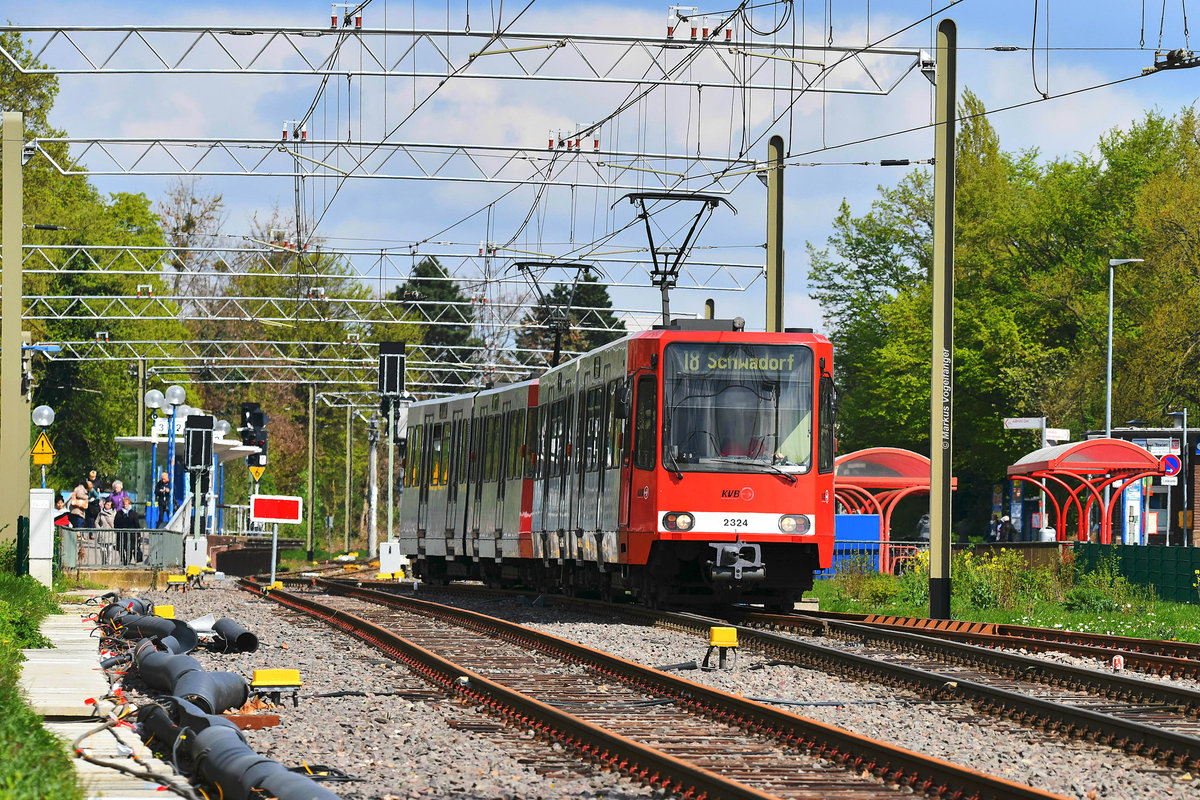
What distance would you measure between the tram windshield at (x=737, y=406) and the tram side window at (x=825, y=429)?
0.13 meters

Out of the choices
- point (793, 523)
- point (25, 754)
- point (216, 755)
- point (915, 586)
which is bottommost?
point (915, 586)

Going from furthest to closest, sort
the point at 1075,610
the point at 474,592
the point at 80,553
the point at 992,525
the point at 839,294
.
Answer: the point at 839,294 < the point at 992,525 < the point at 80,553 < the point at 474,592 < the point at 1075,610

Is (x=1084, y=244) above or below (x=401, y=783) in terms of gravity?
above

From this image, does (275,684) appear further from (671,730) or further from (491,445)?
(491,445)

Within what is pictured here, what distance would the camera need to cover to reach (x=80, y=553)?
35.4 m

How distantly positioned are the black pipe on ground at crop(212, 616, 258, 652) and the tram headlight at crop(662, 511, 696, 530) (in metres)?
5.31

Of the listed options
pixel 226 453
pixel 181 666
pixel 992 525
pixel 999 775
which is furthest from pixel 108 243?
pixel 999 775

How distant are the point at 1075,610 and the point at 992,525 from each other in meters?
30.2

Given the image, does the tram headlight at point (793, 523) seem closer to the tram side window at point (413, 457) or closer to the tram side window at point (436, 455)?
the tram side window at point (436, 455)

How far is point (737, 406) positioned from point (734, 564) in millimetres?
1852

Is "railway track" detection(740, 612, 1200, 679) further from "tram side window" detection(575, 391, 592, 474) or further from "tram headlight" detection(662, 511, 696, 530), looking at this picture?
"tram side window" detection(575, 391, 592, 474)

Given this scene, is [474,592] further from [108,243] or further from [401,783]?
[108,243]

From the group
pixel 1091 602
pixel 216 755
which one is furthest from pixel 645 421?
pixel 216 755

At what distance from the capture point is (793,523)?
20.7 m
